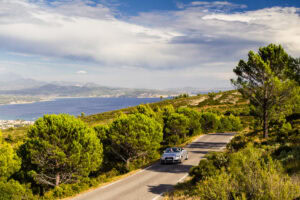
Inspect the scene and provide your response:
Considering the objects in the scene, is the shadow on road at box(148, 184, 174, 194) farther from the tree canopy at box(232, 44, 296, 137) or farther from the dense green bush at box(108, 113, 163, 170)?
the tree canopy at box(232, 44, 296, 137)

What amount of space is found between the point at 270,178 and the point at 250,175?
681 millimetres

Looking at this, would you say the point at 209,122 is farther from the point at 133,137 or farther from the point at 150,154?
the point at 133,137

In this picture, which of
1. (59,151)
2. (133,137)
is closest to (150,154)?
(133,137)

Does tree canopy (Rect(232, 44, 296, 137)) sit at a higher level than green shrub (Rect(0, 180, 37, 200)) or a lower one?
higher

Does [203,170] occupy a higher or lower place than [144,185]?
higher

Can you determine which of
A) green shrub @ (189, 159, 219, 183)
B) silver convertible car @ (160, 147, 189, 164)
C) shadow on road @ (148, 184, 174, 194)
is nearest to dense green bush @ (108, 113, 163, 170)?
silver convertible car @ (160, 147, 189, 164)

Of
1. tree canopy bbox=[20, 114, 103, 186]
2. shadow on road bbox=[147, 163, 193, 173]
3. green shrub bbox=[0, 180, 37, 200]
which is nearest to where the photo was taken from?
green shrub bbox=[0, 180, 37, 200]

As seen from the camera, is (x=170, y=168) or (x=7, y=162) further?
(x=170, y=168)

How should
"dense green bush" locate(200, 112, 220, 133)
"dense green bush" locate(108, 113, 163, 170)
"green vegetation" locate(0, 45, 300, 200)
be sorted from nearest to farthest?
1. "green vegetation" locate(0, 45, 300, 200)
2. "dense green bush" locate(108, 113, 163, 170)
3. "dense green bush" locate(200, 112, 220, 133)

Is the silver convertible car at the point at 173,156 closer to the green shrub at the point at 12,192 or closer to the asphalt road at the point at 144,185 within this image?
the asphalt road at the point at 144,185

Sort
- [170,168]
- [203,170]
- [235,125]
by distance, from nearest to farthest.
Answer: [203,170]
[170,168]
[235,125]

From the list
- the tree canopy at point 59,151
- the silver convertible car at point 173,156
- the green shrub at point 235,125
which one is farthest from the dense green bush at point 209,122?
the tree canopy at point 59,151

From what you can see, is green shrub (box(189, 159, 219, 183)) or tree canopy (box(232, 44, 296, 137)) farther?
tree canopy (box(232, 44, 296, 137))

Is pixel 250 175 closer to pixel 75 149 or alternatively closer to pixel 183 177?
pixel 183 177
